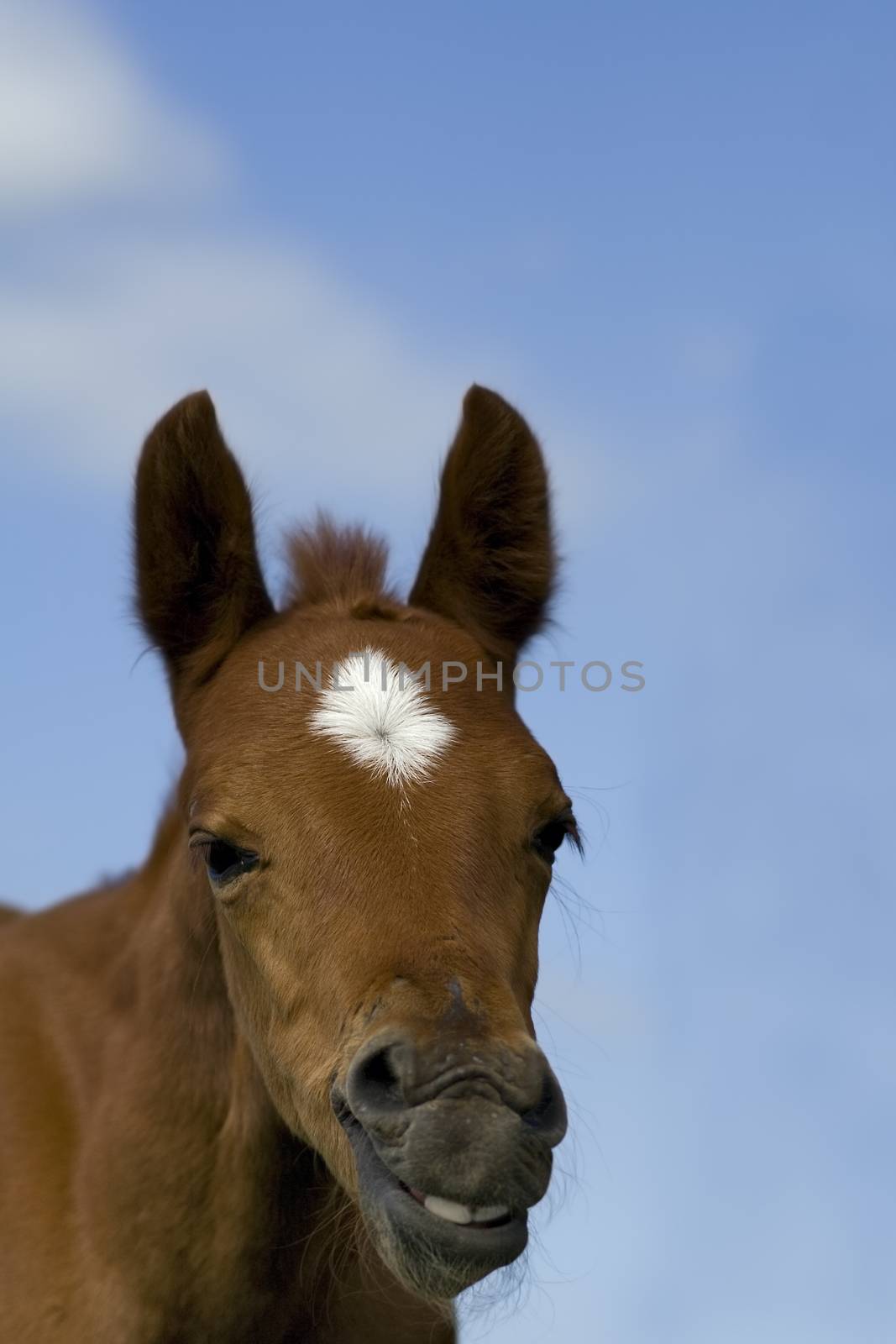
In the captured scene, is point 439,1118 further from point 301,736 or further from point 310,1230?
point 310,1230

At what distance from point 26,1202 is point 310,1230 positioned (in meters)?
1.00

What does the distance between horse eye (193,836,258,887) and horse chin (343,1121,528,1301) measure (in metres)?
0.83

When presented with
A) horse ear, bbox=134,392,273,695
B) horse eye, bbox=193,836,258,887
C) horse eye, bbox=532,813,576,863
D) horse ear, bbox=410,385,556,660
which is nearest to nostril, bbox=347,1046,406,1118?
horse eye, bbox=193,836,258,887

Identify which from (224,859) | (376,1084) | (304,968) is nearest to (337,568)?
(224,859)

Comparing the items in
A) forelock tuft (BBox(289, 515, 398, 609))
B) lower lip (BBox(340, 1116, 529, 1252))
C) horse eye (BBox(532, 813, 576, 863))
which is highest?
forelock tuft (BBox(289, 515, 398, 609))

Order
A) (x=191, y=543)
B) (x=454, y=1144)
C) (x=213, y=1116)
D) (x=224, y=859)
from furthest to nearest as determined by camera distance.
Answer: (x=191, y=543), (x=213, y=1116), (x=224, y=859), (x=454, y=1144)

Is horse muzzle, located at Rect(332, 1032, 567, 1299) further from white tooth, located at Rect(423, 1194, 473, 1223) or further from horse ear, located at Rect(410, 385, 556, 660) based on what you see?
horse ear, located at Rect(410, 385, 556, 660)

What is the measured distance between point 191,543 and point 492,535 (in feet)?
3.60

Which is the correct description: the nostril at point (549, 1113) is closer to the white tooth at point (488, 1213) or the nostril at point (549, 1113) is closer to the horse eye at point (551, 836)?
the white tooth at point (488, 1213)

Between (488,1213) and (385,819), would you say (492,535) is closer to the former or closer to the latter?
(385,819)

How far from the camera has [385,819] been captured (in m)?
4.14

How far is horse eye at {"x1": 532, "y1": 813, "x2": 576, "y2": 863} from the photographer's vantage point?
4441 millimetres

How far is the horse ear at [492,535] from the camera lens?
17.9 feet

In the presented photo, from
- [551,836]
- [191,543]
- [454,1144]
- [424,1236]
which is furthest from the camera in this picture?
[191,543]
